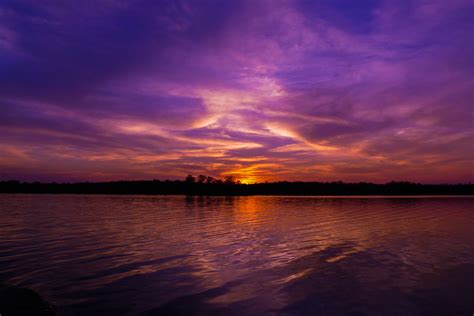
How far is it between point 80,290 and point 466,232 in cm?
3308

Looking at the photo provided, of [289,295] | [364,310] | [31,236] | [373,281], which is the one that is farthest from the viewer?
A: [31,236]

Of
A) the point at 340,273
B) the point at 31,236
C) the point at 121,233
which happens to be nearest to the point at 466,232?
the point at 340,273

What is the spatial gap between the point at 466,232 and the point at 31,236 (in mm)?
37285

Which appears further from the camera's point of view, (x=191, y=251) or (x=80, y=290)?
(x=191, y=251)

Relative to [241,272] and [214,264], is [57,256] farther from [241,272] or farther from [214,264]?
[241,272]

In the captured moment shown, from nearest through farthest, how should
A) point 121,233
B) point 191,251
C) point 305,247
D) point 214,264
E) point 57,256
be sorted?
1. point 214,264
2. point 57,256
3. point 191,251
4. point 305,247
5. point 121,233

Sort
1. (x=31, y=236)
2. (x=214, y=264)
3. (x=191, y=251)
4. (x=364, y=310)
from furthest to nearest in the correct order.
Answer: (x=31, y=236)
(x=191, y=251)
(x=214, y=264)
(x=364, y=310)

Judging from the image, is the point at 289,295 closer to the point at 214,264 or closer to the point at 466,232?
the point at 214,264

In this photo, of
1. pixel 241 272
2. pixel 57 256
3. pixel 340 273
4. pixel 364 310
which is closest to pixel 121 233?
pixel 57 256

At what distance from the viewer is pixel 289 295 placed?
516 inches

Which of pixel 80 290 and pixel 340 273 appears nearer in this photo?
pixel 80 290

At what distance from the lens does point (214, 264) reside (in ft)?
58.7

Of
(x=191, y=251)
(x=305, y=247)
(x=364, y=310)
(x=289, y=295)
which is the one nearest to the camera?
(x=364, y=310)

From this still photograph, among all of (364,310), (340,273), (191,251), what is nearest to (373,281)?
(340,273)
